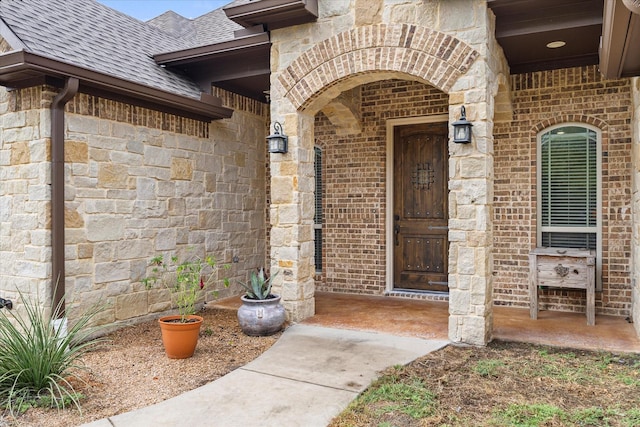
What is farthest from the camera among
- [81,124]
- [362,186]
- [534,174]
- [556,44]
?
[362,186]

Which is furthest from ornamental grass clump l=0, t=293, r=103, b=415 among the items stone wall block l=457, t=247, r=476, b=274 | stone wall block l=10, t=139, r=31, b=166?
stone wall block l=457, t=247, r=476, b=274

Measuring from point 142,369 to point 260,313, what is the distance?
4.12 ft

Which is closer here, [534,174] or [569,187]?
[569,187]

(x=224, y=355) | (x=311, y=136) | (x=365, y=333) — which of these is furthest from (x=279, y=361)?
(x=311, y=136)

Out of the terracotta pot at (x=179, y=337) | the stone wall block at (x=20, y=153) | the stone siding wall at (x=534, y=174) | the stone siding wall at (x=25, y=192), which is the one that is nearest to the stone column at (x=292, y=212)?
the terracotta pot at (x=179, y=337)

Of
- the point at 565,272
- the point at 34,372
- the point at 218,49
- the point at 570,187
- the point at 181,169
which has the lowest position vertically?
the point at 34,372

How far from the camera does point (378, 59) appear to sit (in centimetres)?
488

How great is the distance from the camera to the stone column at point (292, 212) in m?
5.37

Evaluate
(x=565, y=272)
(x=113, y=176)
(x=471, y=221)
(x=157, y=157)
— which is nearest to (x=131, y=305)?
(x=113, y=176)

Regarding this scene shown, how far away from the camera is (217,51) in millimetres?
5887

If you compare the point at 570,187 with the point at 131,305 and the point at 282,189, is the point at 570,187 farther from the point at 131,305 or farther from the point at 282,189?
the point at 131,305

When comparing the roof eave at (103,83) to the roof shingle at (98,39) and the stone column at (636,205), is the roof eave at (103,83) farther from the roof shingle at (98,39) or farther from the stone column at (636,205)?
the stone column at (636,205)

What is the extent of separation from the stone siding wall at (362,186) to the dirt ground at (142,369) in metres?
2.28

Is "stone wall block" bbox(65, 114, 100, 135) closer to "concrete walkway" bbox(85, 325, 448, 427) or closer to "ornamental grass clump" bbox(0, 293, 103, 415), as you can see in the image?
"ornamental grass clump" bbox(0, 293, 103, 415)
